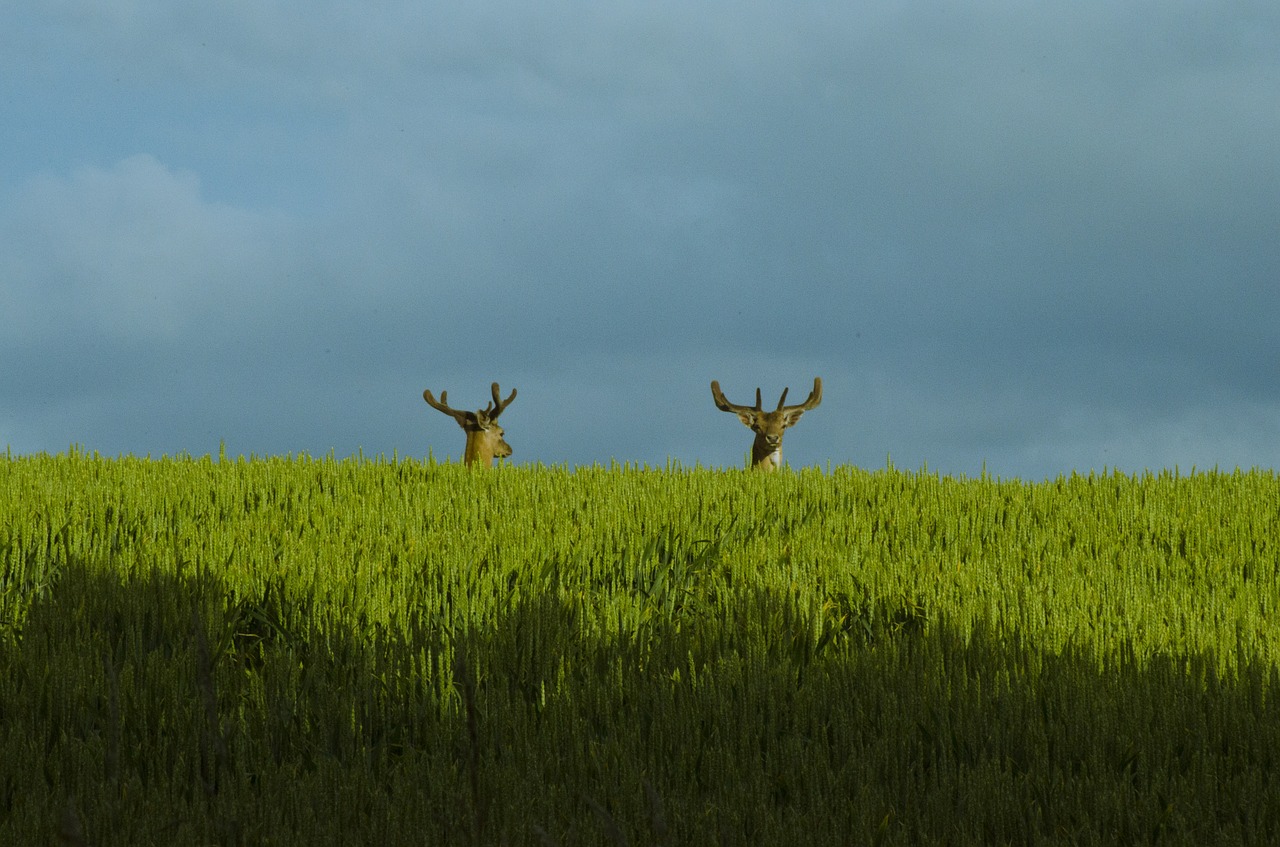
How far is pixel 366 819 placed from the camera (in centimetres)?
390

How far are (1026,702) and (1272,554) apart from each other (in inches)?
226

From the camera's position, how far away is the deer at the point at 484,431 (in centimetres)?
1585

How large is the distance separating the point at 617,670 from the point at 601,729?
45 cm

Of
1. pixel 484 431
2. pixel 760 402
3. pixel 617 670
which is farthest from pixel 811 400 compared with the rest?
pixel 617 670

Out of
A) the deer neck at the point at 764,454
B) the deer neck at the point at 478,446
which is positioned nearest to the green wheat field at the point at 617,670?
the deer neck at the point at 764,454

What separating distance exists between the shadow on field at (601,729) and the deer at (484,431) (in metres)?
8.69

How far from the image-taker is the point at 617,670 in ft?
18.5

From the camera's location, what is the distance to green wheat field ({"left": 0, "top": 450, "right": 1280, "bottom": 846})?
4031 millimetres

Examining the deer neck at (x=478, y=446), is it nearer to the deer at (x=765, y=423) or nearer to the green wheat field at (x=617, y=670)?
the deer at (x=765, y=423)

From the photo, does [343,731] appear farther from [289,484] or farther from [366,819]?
[289,484]

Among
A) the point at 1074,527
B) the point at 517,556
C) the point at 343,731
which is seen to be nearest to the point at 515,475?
the point at 517,556

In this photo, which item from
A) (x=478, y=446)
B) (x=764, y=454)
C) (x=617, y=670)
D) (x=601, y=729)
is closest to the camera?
(x=601, y=729)

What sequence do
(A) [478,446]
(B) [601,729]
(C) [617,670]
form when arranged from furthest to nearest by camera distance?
(A) [478,446]
(C) [617,670]
(B) [601,729]

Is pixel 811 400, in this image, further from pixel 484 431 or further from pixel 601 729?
pixel 601 729
